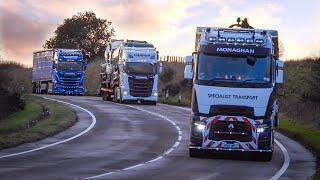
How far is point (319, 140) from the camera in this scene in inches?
1112

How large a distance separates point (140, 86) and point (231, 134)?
1222 inches

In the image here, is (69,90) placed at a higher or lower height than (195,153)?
higher

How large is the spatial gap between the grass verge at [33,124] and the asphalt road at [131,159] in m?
0.56

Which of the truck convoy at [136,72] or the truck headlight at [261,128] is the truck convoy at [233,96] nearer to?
the truck headlight at [261,128]

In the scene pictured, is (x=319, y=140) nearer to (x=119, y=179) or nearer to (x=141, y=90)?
(x=119, y=179)

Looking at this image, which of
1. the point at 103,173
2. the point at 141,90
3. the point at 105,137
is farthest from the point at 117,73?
the point at 103,173

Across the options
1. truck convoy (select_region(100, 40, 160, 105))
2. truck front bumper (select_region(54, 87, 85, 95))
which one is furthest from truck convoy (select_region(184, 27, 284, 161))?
truck front bumper (select_region(54, 87, 85, 95))

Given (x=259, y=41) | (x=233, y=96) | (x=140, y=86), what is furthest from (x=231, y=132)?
(x=140, y=86)

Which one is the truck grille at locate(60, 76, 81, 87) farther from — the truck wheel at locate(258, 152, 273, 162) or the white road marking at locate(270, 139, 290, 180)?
the truck wheel at locate(258, 152, 273, 162)

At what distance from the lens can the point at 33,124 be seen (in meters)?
34.1

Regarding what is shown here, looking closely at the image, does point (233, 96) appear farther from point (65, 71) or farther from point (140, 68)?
point (65, 71)

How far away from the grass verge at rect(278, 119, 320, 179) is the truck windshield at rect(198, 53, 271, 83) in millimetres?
3306

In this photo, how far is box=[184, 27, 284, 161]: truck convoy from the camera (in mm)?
22047

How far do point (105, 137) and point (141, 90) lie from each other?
24255 mm
